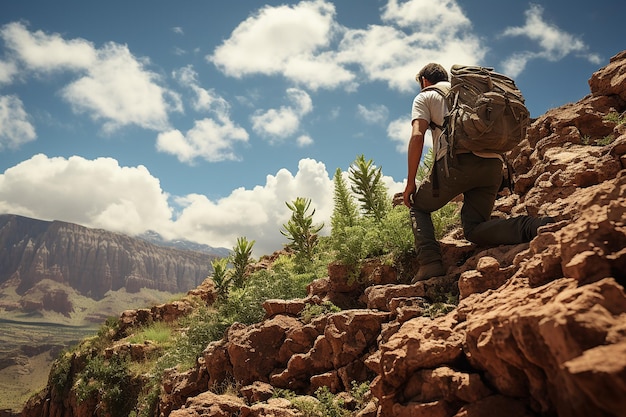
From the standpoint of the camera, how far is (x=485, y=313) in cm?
246

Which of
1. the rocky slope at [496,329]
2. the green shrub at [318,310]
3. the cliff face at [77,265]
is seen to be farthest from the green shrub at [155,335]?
the cliff face at [77,265]

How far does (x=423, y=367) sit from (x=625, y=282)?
1271 mm

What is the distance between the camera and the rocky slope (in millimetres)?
1670

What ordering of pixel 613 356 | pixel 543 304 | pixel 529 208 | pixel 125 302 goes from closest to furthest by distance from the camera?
pixel 613 356
pixel 543 304
pixel 529 208
pixel 125 302

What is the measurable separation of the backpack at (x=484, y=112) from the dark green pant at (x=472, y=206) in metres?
0.20

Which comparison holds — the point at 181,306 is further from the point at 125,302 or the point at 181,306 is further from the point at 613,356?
the point at 125,302

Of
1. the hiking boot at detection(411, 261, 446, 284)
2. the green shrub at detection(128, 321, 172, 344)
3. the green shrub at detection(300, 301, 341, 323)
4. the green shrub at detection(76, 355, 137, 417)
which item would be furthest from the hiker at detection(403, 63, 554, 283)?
the green shrub at detection(128, 321, 172, 344)

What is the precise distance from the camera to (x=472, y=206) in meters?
4.08

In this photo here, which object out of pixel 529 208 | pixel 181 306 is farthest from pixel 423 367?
pixel 181 306

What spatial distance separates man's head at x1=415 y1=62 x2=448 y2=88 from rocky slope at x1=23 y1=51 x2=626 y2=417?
69.3 inches

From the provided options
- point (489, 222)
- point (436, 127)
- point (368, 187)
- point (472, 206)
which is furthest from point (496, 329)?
point (368, 187)

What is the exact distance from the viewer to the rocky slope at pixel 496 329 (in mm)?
1670

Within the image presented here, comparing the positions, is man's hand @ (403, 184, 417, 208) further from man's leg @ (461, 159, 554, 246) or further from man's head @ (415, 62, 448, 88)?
man's head @ (415, 62, 448, 88)

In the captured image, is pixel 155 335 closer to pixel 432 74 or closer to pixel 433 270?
pixel 433 270
